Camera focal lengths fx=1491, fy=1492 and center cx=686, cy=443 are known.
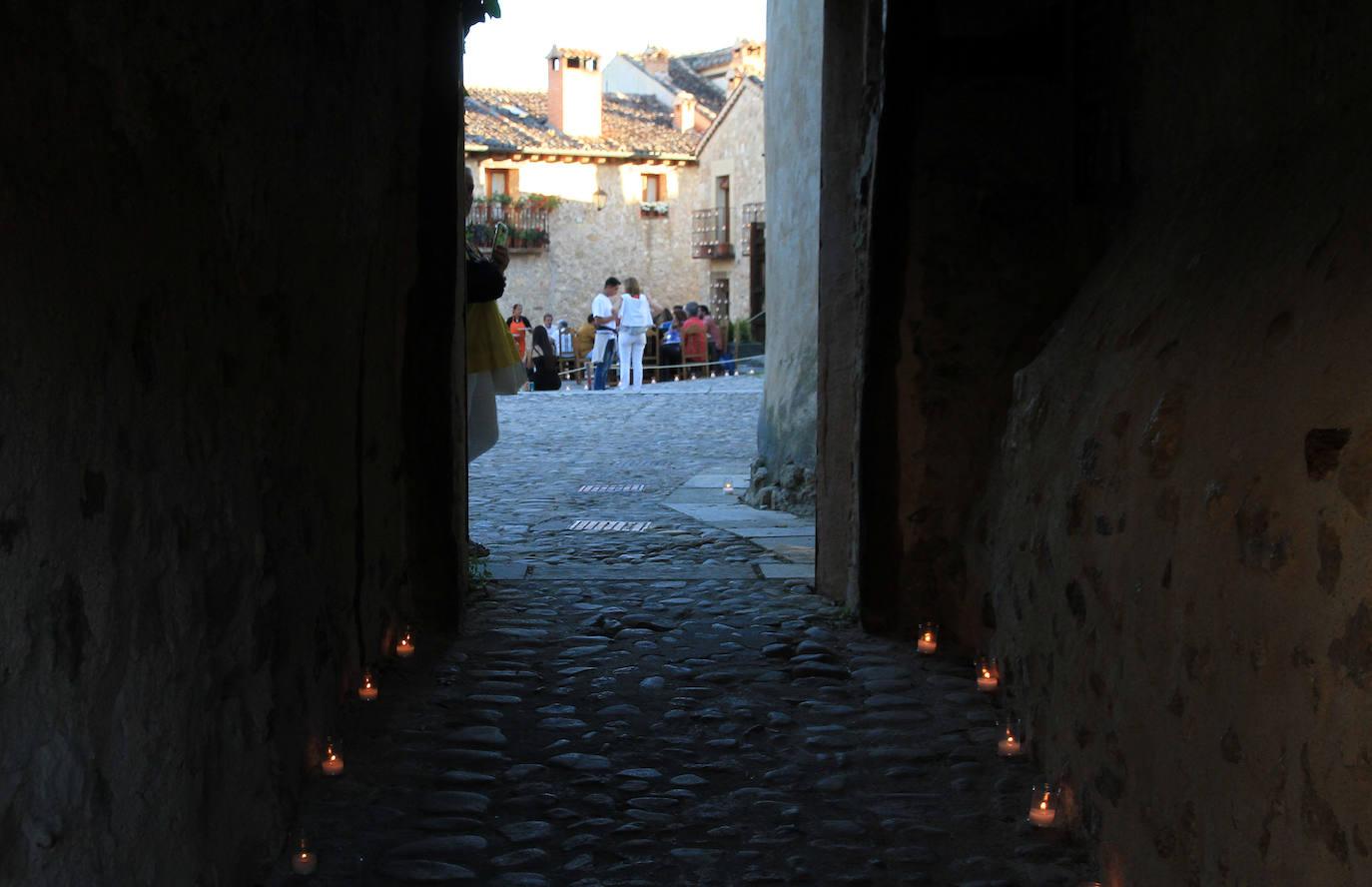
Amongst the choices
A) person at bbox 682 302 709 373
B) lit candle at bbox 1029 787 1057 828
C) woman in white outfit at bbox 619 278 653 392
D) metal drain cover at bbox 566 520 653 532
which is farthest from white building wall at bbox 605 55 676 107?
lit candle at bbox 1029 787 1057 828

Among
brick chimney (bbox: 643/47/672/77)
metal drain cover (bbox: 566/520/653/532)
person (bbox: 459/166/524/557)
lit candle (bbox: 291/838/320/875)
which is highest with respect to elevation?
brick chimney (bbox: 643/47/672/77)

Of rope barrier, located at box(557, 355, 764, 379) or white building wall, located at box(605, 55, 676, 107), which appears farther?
white building wall, located at box(605, 55, 676, 107)

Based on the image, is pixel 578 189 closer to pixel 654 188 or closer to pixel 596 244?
pixel 596 244

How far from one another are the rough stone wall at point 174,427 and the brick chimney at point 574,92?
3769 centimetres

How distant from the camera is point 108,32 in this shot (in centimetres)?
246

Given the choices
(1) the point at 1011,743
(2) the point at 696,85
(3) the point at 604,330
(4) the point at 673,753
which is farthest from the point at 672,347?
(2) the point at 696,85

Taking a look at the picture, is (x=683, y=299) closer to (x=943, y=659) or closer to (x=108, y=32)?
(x=943, y=659)

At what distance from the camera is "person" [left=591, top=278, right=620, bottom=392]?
880 inches

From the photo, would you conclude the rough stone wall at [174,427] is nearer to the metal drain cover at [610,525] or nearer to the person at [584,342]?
the metal drain cover at [610,525]

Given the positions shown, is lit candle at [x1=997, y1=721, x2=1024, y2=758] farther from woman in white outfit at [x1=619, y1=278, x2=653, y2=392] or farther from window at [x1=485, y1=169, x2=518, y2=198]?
window at [x1=485, y1=169, x2=518, y2=198]

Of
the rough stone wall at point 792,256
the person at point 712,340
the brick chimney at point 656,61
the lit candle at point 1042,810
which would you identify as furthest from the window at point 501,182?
the lit candle at point 1042,810

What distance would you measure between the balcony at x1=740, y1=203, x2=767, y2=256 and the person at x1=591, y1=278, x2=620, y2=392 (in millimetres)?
15801

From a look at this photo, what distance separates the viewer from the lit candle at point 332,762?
3938 millimetres

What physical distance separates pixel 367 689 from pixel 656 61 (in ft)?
145
